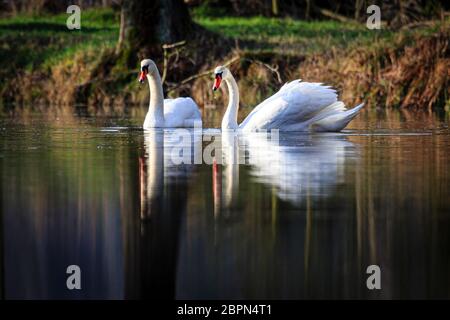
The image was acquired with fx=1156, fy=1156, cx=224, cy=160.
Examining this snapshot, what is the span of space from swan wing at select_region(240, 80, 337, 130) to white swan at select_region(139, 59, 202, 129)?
2.45 m

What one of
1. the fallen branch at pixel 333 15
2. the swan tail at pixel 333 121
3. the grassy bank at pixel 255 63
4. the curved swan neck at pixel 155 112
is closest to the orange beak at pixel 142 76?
the curved swan neck at pixel 155 112

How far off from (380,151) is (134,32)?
18998 millimetres

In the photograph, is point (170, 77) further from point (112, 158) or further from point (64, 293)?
point (64, 293)

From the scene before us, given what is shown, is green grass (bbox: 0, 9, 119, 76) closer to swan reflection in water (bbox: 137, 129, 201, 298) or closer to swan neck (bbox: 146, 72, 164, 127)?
swan neck (bbox: 146, 72, 164, 127)

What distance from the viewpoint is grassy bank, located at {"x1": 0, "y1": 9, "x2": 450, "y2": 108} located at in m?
26.4

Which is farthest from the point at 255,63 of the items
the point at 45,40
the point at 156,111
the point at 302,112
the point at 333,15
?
the point at 333,15

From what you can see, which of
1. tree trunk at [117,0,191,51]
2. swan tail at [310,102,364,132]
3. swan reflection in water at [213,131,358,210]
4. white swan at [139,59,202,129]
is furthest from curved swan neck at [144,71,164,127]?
tree trunk at [117,0,191,51]

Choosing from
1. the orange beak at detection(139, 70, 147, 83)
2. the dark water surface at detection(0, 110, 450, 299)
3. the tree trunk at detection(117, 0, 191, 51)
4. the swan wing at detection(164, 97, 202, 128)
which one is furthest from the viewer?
the tree trunk at detection(117, 0, 191, 51)

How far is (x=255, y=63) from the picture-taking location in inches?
1160

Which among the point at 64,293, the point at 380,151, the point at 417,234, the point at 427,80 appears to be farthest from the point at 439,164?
the point at 427,80

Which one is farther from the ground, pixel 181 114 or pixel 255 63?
pixel 255 63

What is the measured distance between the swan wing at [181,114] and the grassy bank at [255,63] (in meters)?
5.79

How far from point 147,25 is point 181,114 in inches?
492

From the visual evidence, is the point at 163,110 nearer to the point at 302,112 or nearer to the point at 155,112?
the point at 155,112
